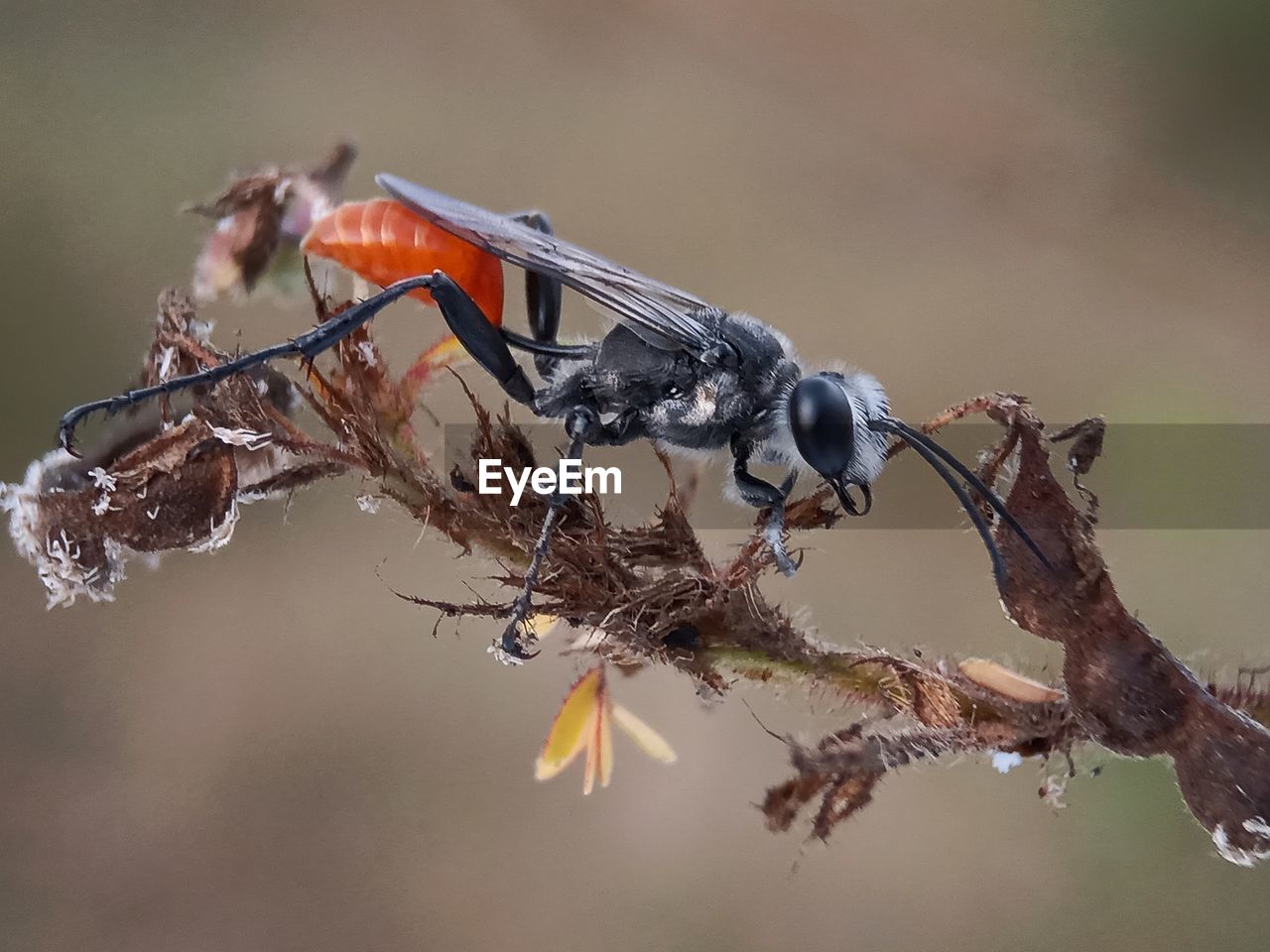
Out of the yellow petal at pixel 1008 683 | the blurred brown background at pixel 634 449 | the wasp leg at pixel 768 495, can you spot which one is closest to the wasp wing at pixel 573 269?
the wasp leg at pixel 768 495

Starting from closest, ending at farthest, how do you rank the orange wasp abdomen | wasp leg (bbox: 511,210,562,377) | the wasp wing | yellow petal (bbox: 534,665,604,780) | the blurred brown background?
yellow petal (bbox: 534,665,604,780) < the orange wasp abdomen < the wasp wing < wasp leg (bbox: 511,210,562,377) < the blurred brown background

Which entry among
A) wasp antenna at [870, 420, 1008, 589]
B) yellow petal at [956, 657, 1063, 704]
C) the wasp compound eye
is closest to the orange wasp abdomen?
the wasp compound eye

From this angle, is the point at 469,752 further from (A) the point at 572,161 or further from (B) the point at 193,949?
(A) the point at 572,161

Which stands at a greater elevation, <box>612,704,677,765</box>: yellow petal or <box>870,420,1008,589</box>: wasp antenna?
<box>870,420,1008,589</box>: wasp antenna

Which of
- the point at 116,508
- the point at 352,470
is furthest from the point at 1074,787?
the point at 116,508

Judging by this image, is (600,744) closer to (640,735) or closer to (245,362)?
(640,735)

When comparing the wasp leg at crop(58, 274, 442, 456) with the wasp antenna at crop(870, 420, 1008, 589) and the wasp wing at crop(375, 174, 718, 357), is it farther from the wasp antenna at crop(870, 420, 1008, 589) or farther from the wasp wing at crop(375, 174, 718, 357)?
the wasp antenna at crop(870, 420, 1008, 589)
